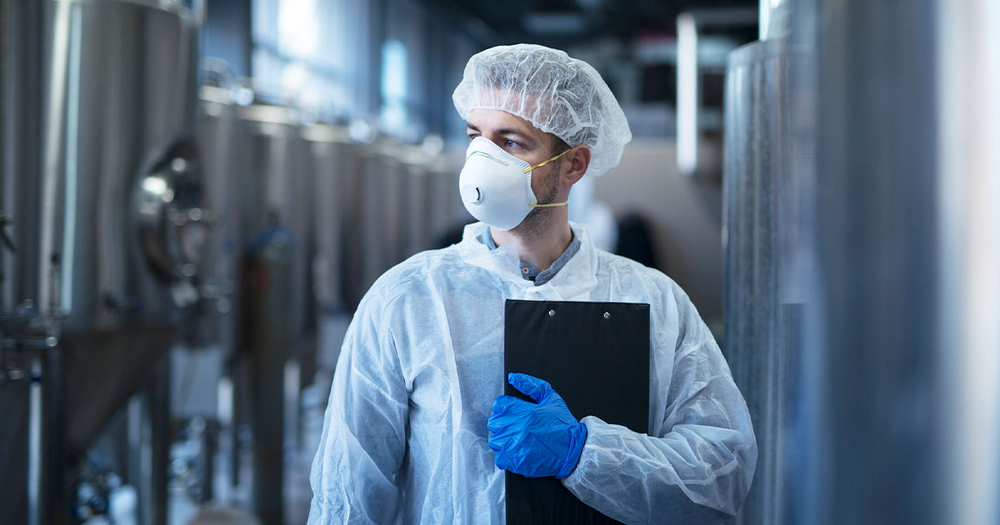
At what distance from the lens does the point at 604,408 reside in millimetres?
1174

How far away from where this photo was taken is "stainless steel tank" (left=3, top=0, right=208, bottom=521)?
6.39ft

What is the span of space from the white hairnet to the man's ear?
2 cm

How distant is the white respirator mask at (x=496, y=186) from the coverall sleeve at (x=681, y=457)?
0.31 metres

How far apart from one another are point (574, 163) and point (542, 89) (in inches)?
5.5

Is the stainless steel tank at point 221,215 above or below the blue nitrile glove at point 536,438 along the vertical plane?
above

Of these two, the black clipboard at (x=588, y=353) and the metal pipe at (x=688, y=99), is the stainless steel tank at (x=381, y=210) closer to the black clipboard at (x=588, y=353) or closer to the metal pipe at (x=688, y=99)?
the metal pipe at (x=688, y=99)

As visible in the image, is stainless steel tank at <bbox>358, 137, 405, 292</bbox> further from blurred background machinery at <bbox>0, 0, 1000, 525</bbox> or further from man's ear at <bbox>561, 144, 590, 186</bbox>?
man's ear at <bbox>561, 144, 590, 186</bbox>

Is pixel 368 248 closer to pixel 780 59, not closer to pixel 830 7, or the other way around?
pixel 780 59

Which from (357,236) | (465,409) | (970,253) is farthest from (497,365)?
(357,236)

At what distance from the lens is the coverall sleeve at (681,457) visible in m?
Answer: 1.11

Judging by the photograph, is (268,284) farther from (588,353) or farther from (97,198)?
(588,353)

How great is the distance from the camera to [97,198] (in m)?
2.12

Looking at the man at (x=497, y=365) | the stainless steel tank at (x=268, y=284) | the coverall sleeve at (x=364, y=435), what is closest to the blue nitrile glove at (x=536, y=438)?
the man at (x=497, y=365)

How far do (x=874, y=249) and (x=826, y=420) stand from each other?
0.17 metres
